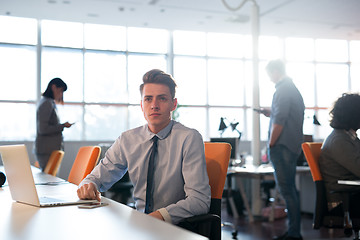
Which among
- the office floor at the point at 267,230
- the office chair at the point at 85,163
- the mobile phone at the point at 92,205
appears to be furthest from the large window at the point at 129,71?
the mobile phone at the point at 92,205

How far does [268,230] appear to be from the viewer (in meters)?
4.80

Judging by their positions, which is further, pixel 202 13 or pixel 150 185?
pixel 202 13

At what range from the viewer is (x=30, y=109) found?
28.7 ft

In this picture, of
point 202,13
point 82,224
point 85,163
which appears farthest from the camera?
point 202,13

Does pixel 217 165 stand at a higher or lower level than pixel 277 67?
lower

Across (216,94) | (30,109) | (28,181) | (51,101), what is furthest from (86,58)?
(28,181)

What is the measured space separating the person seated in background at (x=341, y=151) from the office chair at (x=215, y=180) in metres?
1.09

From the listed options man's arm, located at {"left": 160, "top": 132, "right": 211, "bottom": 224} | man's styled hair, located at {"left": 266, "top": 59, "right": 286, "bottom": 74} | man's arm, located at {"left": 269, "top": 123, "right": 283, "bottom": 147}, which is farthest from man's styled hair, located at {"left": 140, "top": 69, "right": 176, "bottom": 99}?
man's styled hair, located at {"left": 266, "top": 59, "right": 286, "bottom": 74}

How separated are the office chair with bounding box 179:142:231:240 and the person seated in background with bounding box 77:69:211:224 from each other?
66 mm

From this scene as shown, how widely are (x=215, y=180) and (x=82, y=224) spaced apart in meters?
0.85

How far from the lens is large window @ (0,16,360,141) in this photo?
8.70 m

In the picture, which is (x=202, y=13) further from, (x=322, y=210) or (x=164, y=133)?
(x=164, y=133)

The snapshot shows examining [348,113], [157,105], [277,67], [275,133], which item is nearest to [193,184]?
[157,105]

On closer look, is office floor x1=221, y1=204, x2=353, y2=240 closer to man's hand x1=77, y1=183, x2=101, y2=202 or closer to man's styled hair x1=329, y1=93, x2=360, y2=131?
man's styled hair x1=329, y1=93, x2=360, y2=131
